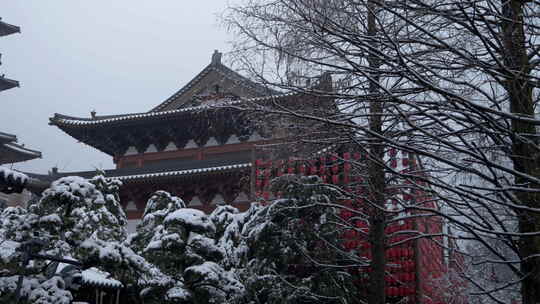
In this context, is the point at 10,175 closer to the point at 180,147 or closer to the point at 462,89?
the point at 462,89

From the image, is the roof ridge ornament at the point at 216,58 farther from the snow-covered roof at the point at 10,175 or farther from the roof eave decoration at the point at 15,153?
the snow-covered roof at the point at 10,175

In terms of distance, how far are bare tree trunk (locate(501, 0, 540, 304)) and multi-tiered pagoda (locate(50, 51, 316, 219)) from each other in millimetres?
8703

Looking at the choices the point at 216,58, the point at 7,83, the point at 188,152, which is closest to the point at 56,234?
the point at 188,152

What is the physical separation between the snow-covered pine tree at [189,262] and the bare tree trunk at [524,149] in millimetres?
4858

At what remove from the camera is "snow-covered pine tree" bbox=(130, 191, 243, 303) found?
24.8 feet

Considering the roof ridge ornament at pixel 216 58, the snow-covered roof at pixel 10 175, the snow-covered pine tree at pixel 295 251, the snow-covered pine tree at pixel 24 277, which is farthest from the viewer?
the roof ridge ornament at pixel 216 58

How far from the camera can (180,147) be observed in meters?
15.4

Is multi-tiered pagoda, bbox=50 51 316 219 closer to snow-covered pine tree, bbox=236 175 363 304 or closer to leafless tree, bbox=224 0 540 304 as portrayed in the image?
snow-covered pine tree, bbox=236 175 363 304

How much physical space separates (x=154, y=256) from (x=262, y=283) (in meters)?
1.88

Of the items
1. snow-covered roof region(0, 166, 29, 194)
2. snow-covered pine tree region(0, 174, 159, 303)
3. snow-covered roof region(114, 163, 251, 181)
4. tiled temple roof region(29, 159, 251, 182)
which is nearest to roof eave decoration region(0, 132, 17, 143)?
tiled temple roof region(29, 159, 251, 182)

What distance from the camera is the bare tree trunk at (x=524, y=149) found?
3.44m

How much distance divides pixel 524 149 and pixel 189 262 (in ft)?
18.4

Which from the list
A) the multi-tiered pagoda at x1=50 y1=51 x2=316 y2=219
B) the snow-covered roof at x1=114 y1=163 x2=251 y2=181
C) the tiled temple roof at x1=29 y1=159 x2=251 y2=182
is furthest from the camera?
the multi-tiered pagoda at x1=50 y1=51 x2=316 y2=219

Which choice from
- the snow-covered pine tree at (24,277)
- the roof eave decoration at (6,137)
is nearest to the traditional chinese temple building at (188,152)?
the roof eave decoration at (6,137)
